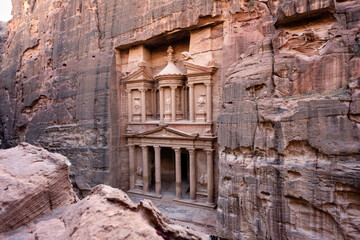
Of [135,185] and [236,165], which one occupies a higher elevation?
[236,165]

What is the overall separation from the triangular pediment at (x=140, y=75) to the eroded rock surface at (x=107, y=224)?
10.1 metres

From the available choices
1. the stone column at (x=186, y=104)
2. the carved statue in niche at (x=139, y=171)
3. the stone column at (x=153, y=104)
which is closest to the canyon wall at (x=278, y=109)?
the carved statue in niche at (x=139, y=171)

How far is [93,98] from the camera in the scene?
1234 centimetres

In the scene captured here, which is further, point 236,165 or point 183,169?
point 183,169

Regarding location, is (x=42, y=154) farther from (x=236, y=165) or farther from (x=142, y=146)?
(x=142, y=146)

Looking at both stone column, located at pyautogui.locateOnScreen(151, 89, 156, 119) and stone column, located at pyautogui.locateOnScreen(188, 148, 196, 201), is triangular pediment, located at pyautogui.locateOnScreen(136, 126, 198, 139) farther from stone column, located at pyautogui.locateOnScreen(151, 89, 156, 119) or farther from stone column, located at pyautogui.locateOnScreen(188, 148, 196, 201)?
stone column, located at pyautogui.locateOnScreen(151, 89, 156, 119)

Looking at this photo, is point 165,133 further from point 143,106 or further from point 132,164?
Result: point 132,164

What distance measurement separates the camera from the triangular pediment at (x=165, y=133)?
34.2 ft

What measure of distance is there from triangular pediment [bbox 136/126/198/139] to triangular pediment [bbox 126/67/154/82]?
2970 millimetres

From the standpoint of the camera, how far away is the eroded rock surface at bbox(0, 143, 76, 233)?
7.70 feet

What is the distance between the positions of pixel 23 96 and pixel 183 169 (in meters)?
13.5

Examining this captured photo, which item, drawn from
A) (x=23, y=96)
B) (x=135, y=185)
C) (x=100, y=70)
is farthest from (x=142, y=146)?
(x=23, y=96)

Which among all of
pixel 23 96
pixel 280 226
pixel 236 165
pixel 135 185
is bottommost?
pixel 135 185

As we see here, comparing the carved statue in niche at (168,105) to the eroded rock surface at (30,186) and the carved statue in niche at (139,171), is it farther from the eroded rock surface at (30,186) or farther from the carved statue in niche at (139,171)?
the eroded rock surface at (30,186)
